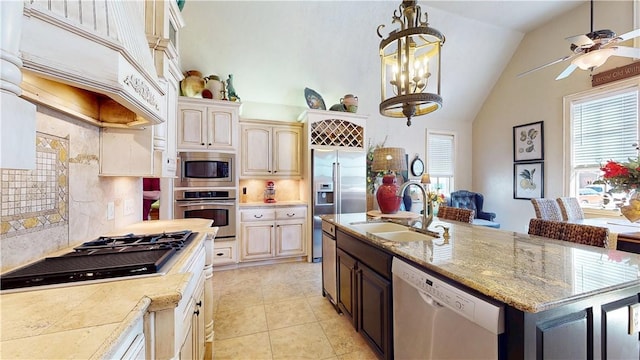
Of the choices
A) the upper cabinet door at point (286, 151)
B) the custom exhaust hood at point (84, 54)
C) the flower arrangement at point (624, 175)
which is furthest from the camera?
the upper cabinet door at point (286, 151)

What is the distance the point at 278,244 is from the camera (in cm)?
388

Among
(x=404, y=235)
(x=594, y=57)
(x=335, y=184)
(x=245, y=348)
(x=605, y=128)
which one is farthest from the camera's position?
(x=335, y=184)

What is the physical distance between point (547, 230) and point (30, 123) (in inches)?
103

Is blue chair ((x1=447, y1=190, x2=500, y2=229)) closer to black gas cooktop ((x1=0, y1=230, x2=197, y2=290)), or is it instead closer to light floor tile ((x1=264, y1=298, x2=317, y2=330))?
light floor tile ((x1=264, y1=298, x2=317, y2=330))

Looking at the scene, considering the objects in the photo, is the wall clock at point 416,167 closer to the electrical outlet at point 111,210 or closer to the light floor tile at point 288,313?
the light floor tile at point 288,313

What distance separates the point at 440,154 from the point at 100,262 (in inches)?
236

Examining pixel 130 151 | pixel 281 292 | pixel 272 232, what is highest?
pixel 130 151

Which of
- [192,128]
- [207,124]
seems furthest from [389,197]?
[192,128]

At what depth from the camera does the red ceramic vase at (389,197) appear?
→ 270 cm

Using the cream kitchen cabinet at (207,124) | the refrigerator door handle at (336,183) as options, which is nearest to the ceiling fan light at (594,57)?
the refrigerator door handle at (336,183)

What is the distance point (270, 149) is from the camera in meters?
4.02

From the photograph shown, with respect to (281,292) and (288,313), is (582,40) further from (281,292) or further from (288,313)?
(281,292)

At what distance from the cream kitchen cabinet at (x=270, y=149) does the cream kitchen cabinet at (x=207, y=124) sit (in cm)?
28

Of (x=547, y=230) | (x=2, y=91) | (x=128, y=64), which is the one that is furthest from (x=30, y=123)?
(x=547, y=230)
